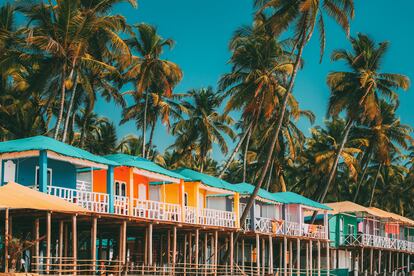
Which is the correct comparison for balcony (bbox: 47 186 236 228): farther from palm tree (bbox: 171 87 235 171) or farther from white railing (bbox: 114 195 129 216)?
palm tree (bbox: 171 87 235 171)

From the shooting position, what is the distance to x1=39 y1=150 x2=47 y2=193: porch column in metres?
27.9

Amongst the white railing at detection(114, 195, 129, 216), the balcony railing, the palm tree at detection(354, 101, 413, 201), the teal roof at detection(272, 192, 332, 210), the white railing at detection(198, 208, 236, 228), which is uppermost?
the palm tree at detection(354, 101, 413, 201)

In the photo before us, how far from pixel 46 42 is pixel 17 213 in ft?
40.3

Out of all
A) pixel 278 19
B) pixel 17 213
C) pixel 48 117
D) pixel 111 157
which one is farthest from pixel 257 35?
pixel 17 213

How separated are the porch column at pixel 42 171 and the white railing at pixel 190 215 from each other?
928 cm

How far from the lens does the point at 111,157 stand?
114 feet

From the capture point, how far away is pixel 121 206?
3092cm

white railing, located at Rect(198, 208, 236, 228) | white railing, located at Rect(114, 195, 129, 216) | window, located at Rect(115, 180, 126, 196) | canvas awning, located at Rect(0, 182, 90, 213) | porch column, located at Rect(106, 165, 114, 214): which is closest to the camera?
canvas awning, located at Rect(0, 182, 90, 213)

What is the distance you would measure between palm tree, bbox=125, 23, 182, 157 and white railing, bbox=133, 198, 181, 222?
13.5 meters

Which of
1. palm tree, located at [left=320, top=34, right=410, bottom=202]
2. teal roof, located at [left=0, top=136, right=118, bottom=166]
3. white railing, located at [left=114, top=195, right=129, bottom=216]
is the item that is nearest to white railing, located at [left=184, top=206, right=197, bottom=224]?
white railing, located at [left=114, top=195, right=129, bottom=216]

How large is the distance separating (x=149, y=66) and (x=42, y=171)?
818 inches

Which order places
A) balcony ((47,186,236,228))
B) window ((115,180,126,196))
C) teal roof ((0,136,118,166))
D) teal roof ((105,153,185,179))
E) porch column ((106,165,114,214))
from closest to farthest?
teal roof ((0,136,118,166)) → balcony ((47,186,236,228)) → porch column ((106,165,114,214)) → teal roof ((105,153,185,179)) → window ((115,180,126,196))

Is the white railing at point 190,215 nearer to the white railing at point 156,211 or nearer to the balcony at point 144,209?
the balcony at point 144,209

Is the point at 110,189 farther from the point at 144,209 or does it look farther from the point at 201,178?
the point at 201,178
